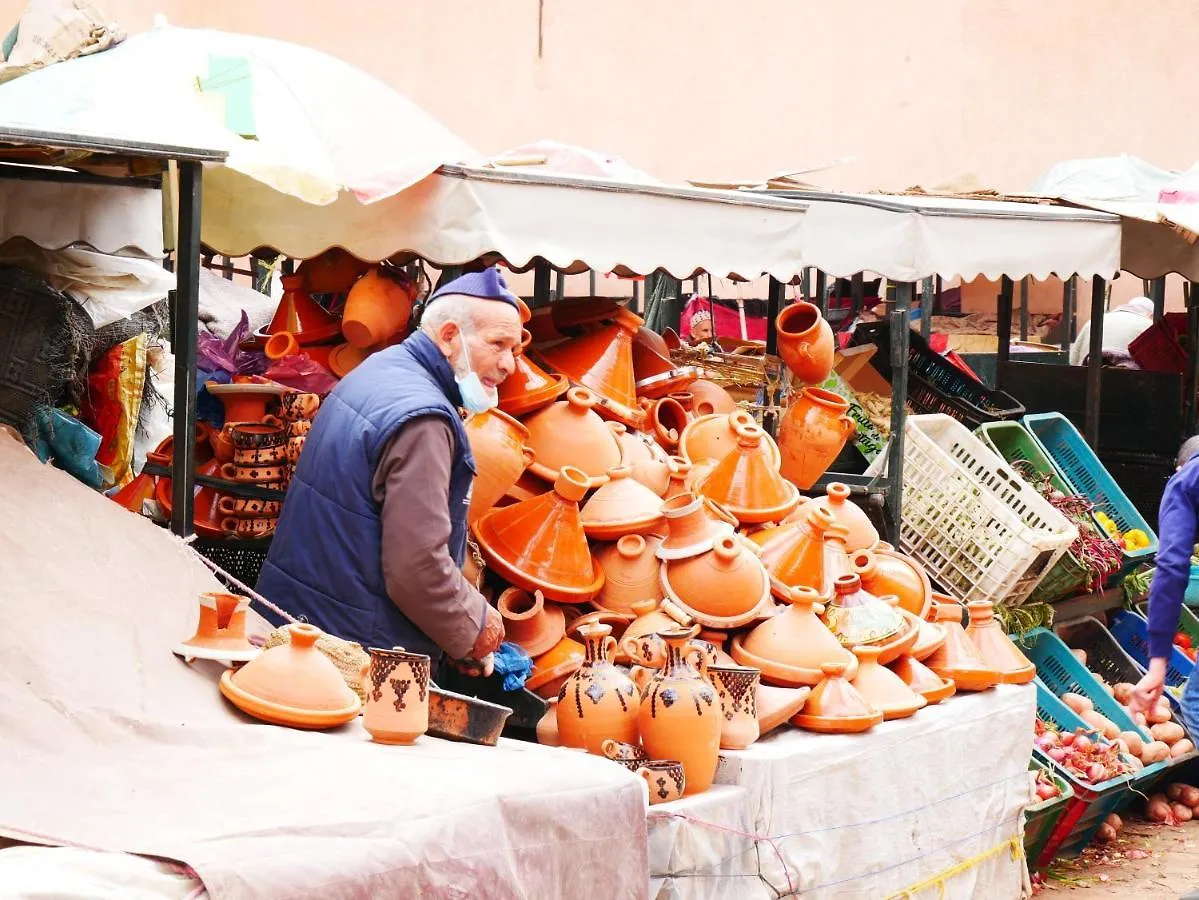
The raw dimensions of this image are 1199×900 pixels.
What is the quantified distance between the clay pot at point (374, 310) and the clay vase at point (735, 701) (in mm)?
1759

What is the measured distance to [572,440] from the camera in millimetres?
4906

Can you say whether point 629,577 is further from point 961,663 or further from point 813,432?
point 813,432

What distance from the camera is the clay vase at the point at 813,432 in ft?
19.6

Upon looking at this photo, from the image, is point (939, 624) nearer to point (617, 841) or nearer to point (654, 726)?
point (654, 726)

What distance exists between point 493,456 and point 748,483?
1.06 metres

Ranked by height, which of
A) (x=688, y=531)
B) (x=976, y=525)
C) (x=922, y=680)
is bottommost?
(x=922, y=680)

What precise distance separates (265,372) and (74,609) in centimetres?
211

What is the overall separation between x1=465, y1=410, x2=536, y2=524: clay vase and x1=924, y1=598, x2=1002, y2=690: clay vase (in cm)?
148

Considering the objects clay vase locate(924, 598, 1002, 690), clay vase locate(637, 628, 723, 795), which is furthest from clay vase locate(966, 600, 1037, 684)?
clay vase locate(637, 628, 723, 795)

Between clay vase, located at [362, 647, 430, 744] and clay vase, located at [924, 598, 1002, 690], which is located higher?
clay vase, located at [362, 647, 430, 744]

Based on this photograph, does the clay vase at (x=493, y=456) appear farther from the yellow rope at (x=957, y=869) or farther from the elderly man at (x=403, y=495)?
the yellow rope at (x=957, y=869)

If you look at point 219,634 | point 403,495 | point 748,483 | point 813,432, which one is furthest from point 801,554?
point 219,634

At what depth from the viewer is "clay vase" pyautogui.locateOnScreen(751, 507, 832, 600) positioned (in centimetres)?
479

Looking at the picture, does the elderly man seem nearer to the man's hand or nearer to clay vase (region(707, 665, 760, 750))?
clay vase (region(707, 665, 760, 750))
